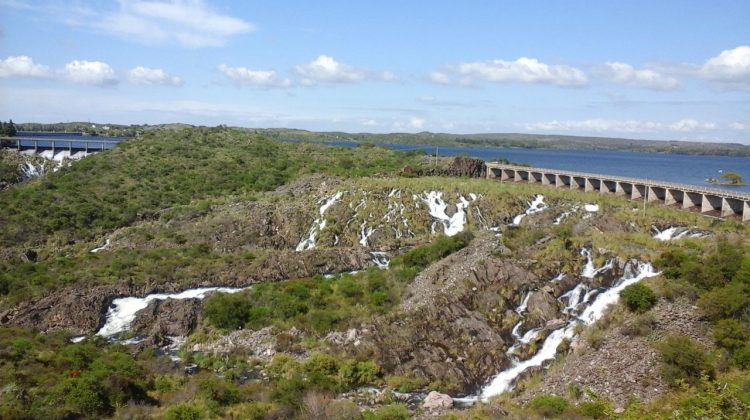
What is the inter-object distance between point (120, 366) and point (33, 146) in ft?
383

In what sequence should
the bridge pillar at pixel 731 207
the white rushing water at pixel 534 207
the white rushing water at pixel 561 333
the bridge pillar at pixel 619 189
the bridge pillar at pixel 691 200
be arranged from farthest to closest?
1. the bridge pillar at pixel 619 189
2. the bridge pillar at pixel 691 200
3. the white rushing water at pixel 534 207
4. the bridge pillar at pixel 731 207
5. the white rushing water at pixel 561 333

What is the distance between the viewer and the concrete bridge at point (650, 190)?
6562cm

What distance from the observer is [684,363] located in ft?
93.1

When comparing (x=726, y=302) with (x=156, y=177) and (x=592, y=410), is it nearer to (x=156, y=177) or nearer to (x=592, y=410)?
(x=592, y=410)

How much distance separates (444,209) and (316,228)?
50.3ft

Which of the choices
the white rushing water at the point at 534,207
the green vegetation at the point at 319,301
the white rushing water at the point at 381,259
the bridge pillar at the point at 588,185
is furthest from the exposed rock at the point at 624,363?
the bridge pillar at the point at 588,185

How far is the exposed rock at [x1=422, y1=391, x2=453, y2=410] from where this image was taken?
1166 inches

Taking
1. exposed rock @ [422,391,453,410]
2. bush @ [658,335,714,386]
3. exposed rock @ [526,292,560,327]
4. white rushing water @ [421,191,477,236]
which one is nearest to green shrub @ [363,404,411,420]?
exposed rock @ [422,391,453,410]

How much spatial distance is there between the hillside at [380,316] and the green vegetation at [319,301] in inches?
6.2

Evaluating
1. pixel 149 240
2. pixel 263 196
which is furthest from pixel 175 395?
pixel 263 196

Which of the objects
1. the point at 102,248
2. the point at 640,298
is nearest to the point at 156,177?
the point at 102,248

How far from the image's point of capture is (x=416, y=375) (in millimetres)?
33469

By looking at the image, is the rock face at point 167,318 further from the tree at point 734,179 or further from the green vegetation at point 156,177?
the tree at point 734,179

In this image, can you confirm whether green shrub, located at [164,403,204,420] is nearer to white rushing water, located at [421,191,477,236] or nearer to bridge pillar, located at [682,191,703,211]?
white rushing water, located at [421,191,477,236]
